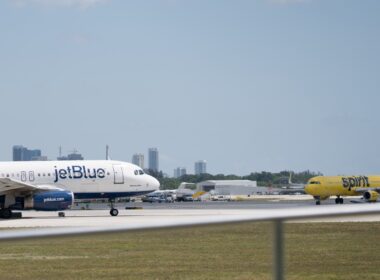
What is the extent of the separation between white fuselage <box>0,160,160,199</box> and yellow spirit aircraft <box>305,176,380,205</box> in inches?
1157

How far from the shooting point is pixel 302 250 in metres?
5.32

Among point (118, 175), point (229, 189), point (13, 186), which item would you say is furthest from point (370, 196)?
point (229, 189)

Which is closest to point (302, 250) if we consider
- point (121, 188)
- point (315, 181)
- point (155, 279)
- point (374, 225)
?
point (374, 225)

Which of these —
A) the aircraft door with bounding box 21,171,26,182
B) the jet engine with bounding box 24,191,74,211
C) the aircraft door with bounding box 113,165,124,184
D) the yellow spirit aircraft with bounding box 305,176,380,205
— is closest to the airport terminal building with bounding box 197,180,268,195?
the yellow spirit aircraft with bounding box 305,176,380,205

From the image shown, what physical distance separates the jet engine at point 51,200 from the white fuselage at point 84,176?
2.13 metres

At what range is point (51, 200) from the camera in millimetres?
43406

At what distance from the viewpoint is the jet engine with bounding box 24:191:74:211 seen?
1705 inches

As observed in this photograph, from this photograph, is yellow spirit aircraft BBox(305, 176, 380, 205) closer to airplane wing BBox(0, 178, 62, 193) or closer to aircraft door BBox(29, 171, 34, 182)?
aircraft door BBox(29, 171, 34, 182)

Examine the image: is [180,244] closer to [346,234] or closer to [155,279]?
[155,279]

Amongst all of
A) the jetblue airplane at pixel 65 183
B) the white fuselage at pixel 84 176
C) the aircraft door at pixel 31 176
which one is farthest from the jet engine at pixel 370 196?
the aircraft door at pixel 31 176

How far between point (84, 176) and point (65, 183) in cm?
101

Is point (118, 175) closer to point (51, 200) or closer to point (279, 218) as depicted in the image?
point (51, 200)

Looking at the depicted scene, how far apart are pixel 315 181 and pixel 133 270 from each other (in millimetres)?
71151

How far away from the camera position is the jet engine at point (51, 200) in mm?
43312
